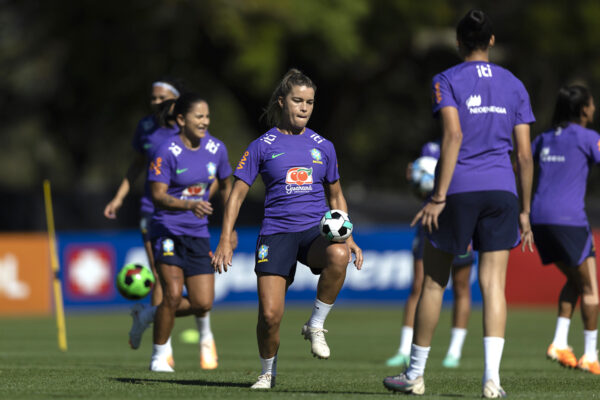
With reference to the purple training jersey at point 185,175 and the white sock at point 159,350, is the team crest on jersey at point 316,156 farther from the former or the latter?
the white sock at point 159,350

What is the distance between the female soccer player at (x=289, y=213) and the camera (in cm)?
798

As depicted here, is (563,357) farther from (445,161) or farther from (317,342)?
(445,161)

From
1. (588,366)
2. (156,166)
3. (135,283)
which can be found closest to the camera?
(156,166)

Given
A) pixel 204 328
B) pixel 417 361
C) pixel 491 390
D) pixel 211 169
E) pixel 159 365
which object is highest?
pixel 211 169

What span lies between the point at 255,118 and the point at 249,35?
17.9ft

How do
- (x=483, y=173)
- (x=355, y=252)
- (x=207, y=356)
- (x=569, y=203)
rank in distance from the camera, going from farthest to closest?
(x=207, y=356) → (x=569, y=203) → (x=355, y=252) → (x=483, y=173)

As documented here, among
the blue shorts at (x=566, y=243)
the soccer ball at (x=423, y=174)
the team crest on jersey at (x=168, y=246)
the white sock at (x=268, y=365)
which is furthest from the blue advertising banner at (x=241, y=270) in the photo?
the white sock at (x=268, y=365)

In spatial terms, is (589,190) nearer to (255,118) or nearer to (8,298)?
(255,118)

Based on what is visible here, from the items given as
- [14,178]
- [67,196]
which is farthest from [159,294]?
[14,178]

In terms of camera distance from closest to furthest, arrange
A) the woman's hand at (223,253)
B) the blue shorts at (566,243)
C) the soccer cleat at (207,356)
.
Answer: the woman's hand at (223,253) < the blue shorts at (566,243) < the soccer cleat at (207,356)

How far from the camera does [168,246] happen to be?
994 centimetres

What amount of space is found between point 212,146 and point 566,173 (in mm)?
3127

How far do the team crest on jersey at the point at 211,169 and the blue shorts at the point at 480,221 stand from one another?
124 inches

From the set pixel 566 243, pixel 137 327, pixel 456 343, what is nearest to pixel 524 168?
pixel 566 243
